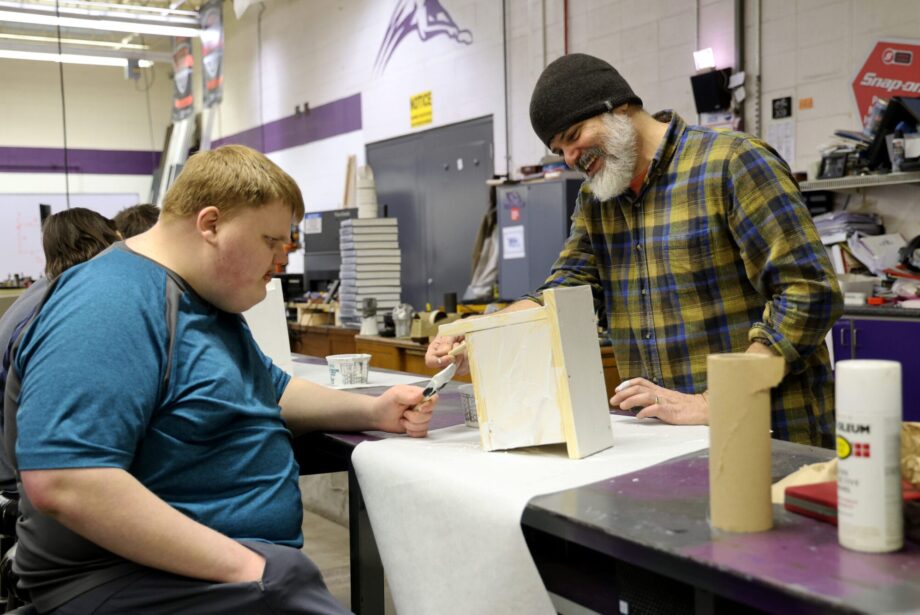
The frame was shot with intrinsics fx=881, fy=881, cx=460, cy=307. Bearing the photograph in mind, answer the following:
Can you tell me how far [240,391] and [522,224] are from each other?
422 centimetres

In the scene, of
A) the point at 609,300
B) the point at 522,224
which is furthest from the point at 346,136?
the point at 609,300

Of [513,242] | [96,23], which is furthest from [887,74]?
[96,23]

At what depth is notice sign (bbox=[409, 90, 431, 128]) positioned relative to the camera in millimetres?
7578

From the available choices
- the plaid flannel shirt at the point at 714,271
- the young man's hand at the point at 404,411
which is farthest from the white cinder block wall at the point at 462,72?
the young man's hand at the point at 404,411

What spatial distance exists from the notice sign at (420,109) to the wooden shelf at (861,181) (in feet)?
12.6

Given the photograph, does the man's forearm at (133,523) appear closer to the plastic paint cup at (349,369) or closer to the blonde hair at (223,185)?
the blonde hair at (223,185)

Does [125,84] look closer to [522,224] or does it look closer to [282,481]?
[522,224]

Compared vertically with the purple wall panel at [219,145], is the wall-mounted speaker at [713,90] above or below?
below

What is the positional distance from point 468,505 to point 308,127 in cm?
851

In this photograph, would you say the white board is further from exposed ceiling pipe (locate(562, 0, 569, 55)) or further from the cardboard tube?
the cardboard tube

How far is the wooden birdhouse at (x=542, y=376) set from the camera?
1.62 meters

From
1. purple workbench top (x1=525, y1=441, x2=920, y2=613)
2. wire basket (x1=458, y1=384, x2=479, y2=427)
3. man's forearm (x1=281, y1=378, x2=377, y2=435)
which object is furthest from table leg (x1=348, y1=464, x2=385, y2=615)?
purple workbench top (x1=525, y1=441, x2=920, y2=613)

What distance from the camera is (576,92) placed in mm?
2088

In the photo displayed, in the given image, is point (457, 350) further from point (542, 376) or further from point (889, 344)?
point (889, 344)
